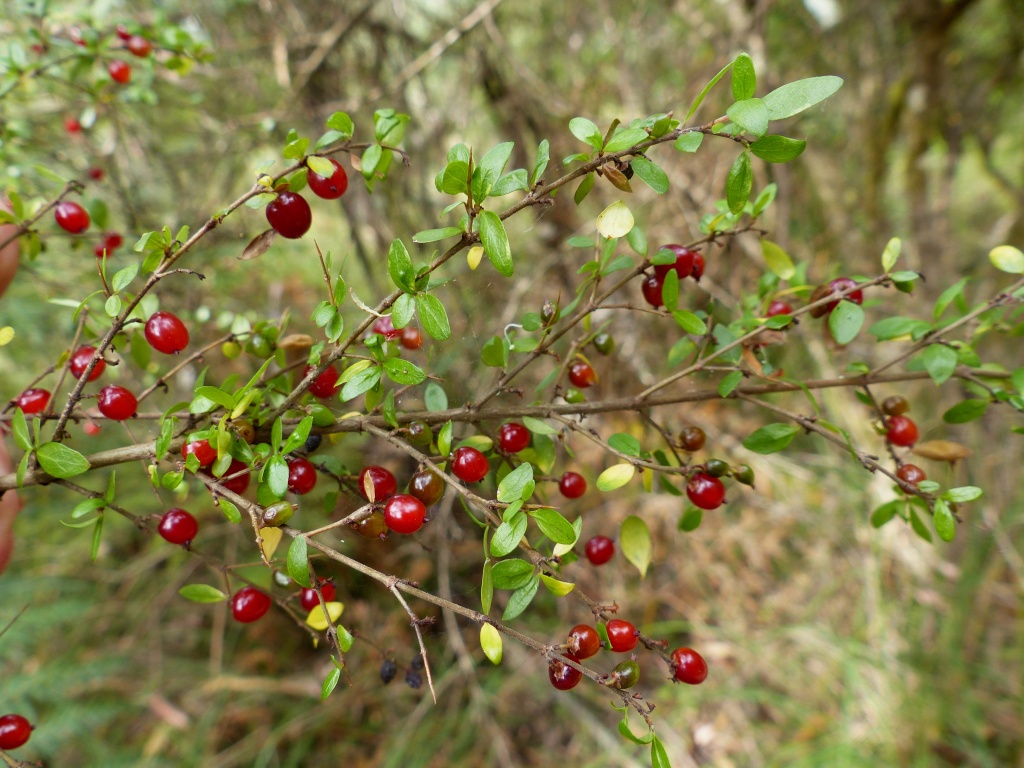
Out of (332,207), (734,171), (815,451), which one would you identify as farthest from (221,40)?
(815,451)

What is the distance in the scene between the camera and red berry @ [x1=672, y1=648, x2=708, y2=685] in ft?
2.10

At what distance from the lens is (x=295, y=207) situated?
2.30 ft

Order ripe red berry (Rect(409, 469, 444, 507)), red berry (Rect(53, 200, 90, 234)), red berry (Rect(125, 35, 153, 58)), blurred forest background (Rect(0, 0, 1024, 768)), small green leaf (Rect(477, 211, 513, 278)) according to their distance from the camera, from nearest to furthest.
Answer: small green leaf (Rect(477, 211, 513, 278)), ripe red berry (Rect(409, 469, 444, 507)), red berry (Rect(53, 200, 90, 234)), red berry (Rect(125, 35, 153, 58)), blurred forest background (Rect(0, 0, 1024, 768))

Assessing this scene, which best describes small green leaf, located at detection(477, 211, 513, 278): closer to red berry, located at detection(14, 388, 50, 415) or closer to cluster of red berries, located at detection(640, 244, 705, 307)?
cluster of red berries, located at detection(640, 244, 705, 307)

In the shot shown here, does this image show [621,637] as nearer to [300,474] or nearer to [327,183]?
[300,474]

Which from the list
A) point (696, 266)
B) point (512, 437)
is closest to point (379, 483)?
point (512, 437)

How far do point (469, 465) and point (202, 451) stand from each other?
30cm

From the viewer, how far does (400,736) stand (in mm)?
2057

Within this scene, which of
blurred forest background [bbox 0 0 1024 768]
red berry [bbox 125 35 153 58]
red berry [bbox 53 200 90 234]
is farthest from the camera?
blurred forest background [bbox 0 0 1024 768]

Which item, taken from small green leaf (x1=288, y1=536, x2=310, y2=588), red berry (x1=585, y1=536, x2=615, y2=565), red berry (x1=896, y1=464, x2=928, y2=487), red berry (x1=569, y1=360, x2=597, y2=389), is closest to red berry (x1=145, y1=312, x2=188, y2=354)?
small green leaf (x1=288, y1=536, x2=310, y2=588)

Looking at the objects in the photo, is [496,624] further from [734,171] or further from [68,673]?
[68,673]

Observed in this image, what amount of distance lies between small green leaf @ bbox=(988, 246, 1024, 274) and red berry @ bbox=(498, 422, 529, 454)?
63cm

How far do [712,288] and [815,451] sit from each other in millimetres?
1142

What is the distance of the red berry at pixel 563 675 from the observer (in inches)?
23.4
